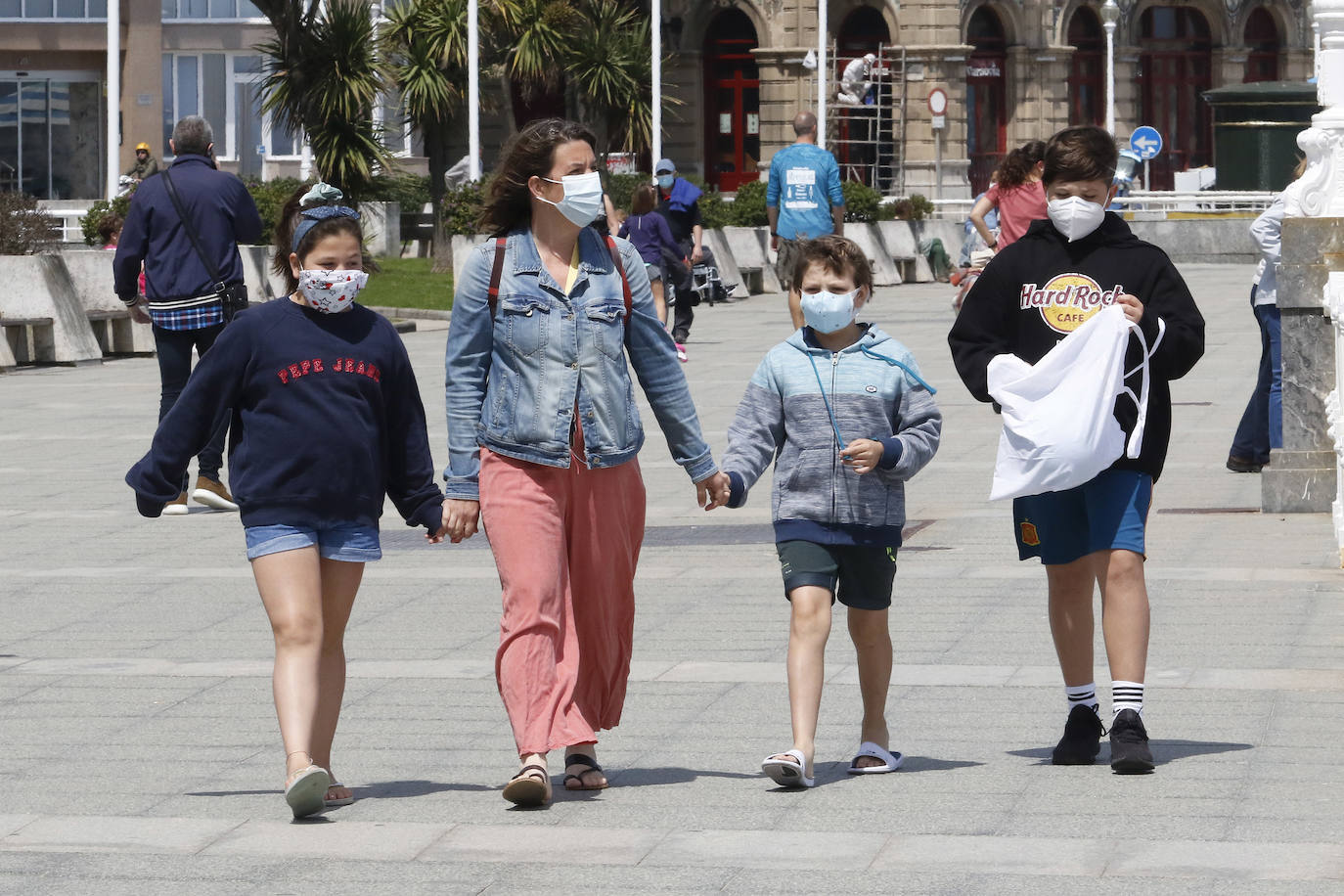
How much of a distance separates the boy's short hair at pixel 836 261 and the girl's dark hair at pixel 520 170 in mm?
631

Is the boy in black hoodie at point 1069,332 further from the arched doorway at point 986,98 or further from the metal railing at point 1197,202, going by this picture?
the arched doorway at point 986,98

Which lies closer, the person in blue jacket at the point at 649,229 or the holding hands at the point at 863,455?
the holding hands at the point at 863,455

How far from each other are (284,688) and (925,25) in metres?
48.2

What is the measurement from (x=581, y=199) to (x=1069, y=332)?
52.6 inches

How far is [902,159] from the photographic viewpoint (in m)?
53.4

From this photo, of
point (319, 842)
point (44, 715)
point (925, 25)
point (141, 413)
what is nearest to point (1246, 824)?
point (319, 842)

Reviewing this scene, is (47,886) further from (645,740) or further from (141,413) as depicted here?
(141,413)

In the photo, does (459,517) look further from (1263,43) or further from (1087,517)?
(1263,43)

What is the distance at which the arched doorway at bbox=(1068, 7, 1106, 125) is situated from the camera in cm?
5716

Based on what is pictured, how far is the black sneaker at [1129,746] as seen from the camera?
6172mm

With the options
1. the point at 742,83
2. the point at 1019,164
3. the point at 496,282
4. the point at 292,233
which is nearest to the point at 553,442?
the point at 496,282

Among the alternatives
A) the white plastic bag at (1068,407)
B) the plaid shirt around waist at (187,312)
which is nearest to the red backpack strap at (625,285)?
the white plastic bag at (1068,407)

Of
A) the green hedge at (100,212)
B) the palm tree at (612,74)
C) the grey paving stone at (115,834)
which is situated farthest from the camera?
the palm tree at (612,74)

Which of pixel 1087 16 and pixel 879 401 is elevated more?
pixel 1087 16
